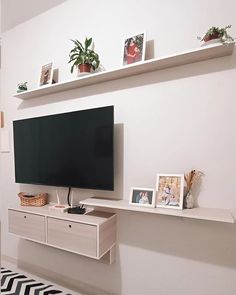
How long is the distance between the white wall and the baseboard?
0.03 metres

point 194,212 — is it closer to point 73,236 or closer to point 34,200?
point 73,236

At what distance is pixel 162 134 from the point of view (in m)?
1.50

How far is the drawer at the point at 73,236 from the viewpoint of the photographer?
1.44 m

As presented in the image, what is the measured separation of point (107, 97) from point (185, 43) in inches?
28.1

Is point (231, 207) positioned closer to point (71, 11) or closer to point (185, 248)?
point (185, 248)

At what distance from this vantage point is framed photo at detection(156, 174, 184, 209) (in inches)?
52.9

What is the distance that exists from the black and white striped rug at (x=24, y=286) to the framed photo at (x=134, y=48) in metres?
2.07

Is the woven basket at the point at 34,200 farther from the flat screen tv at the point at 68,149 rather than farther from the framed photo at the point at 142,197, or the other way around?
the framed photo at the point at 142,197

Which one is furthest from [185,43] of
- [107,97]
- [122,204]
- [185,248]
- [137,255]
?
[137,255]

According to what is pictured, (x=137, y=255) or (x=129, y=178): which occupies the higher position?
(x=129, y=178)

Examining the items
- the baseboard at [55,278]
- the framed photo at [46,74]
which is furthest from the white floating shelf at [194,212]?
the framed photo at [46,74]

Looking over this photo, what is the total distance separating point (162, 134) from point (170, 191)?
420 millimetres

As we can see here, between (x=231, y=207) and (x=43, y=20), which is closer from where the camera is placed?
(x=231, y=207)

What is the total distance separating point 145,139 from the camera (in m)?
1.57
